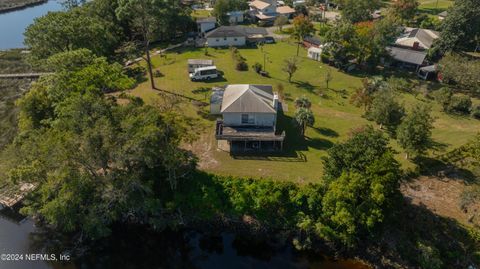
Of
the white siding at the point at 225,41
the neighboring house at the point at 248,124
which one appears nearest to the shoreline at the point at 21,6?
the white siding at the point at 225,41

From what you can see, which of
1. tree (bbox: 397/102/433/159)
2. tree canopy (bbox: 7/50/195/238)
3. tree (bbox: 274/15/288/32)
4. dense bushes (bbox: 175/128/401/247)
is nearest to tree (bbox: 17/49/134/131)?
tree canopy (bbox: 7/50/195/238)

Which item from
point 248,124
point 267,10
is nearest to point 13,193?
point 248,124

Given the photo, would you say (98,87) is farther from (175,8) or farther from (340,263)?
(175,8)

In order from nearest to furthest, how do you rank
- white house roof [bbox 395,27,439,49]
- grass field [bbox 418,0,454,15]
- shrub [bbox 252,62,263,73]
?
shrub [bbox 252,62,263,73] < white house roof [bbox 395,27,439,49] < grass field [bbox 418,0,454,15]

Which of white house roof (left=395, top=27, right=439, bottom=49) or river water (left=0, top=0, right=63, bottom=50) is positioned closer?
white house roof (left=395, top=27, right=439, bottom=49)

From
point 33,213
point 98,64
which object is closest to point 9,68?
point 98,64

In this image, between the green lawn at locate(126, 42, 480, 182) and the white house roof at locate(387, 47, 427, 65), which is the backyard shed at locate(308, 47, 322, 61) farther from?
the white house roof at locate(387, 47, 427, 65)
